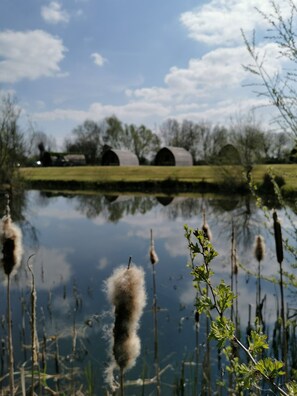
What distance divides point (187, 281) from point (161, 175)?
1332 inches

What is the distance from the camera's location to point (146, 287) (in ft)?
33.9

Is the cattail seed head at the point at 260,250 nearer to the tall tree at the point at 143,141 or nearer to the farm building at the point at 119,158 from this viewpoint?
the farm building at the point at 119,158

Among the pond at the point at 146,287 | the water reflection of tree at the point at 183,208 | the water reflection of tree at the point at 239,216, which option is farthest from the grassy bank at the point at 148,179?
the pond at the point at 146,287

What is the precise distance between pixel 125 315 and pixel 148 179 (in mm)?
39047

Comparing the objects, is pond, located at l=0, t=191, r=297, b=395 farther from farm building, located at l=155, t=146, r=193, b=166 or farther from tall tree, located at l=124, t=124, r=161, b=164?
tall tree, located at l=124, t=124, r=161, b=164

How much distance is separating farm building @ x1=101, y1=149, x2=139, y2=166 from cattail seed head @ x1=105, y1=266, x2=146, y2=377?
62.2 meters

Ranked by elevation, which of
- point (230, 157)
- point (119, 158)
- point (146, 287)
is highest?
point (119, 158)

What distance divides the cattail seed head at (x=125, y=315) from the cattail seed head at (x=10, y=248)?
0.93 meters

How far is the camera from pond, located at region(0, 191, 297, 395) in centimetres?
594

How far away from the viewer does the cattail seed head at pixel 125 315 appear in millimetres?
2395

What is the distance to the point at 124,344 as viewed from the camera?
239cm

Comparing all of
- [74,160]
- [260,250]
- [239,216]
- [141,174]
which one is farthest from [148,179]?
[74,160]

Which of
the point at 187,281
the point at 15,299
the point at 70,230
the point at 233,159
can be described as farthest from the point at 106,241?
the point at 233,159

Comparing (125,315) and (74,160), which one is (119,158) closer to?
(74,160)
